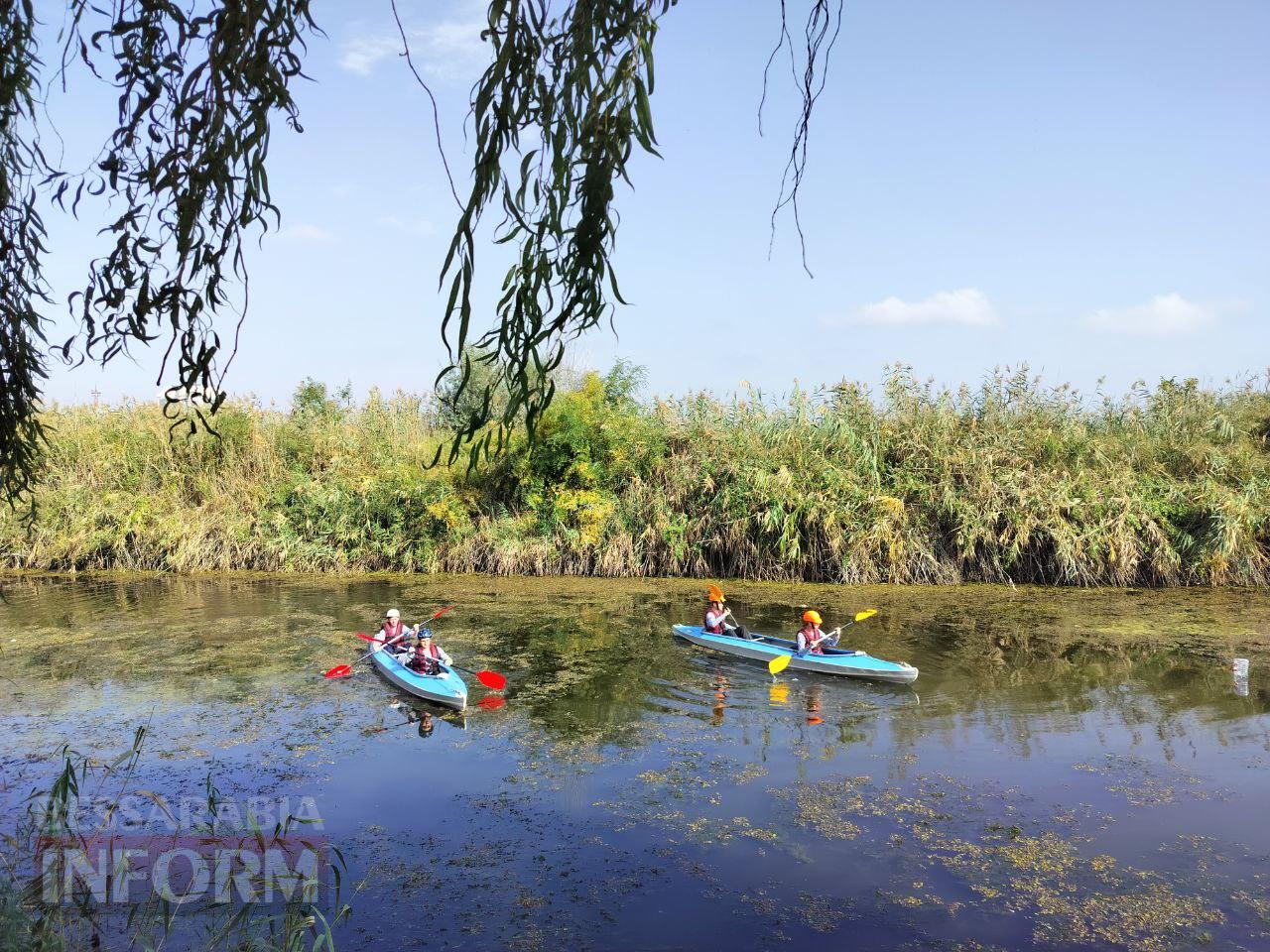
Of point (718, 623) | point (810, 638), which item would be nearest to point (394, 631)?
point (718, 623)

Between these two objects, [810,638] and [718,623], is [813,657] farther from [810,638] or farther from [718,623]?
[718,623]

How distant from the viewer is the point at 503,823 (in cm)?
532

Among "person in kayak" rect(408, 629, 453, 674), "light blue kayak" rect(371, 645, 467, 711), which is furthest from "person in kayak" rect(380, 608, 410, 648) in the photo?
"person in kayak" rect(408, 629, 453, 674)

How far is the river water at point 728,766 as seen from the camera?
4344 mm

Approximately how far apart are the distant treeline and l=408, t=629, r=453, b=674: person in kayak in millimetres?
5498

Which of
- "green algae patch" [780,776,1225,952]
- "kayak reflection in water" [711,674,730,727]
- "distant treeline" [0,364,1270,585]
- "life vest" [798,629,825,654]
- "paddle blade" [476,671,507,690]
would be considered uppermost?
"distant treeline" [0,364,1270,585]

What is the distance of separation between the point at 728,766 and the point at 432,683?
269cm

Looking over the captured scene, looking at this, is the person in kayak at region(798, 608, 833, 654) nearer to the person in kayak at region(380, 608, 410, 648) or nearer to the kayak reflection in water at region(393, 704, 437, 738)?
the kayak reflection in water at region(393, 704, 437, 738)

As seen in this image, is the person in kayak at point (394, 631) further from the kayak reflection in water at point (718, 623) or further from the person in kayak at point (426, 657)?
the kayak reflection in water at point (718, 623)

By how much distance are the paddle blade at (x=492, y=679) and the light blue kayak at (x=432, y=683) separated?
19cm

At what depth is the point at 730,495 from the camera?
1350cm

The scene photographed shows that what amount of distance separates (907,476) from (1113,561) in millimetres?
2771

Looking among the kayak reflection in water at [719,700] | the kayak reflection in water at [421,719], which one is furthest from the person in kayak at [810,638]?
the kayak reflection in water at [421,719]

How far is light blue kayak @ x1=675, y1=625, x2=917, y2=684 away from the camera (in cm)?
823
